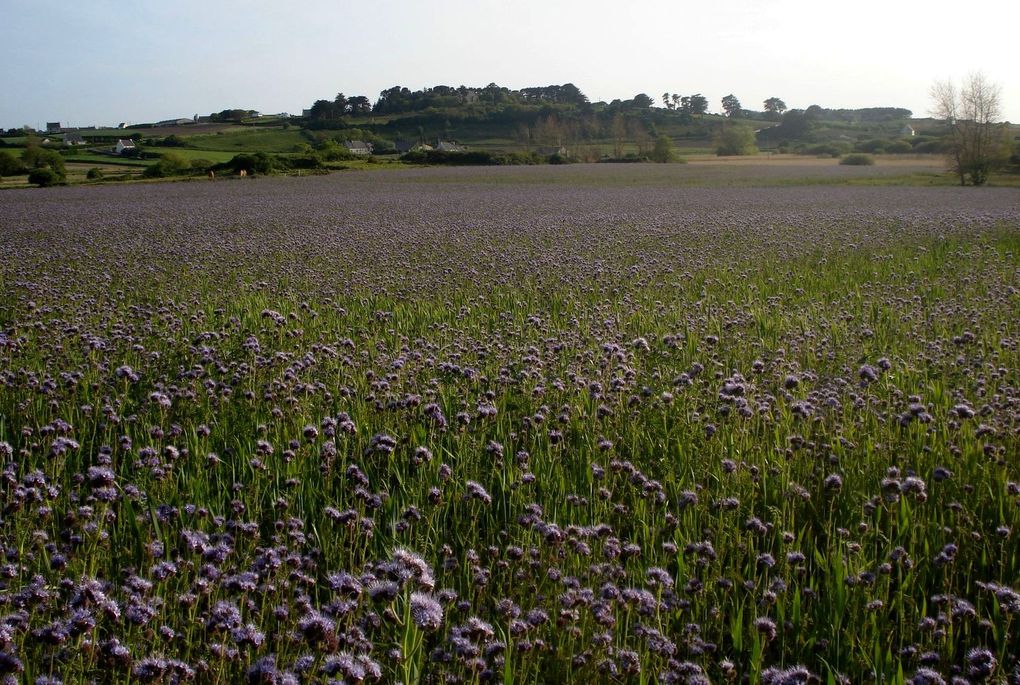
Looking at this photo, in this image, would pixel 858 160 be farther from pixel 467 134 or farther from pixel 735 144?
pixel 467 134

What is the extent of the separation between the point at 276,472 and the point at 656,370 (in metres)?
2.69

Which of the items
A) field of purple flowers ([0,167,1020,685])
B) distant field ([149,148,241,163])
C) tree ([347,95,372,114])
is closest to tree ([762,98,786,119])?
tree ([347,95,372,114])

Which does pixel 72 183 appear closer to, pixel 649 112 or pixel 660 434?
pixel 660 434

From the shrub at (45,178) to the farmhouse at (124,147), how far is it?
29944 mm

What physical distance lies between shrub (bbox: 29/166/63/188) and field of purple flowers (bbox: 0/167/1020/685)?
3969 cm

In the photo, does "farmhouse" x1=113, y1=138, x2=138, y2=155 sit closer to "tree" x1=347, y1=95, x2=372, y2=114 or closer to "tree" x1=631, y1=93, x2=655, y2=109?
"tree" x1=347, y1=95, x2=372, y2=114

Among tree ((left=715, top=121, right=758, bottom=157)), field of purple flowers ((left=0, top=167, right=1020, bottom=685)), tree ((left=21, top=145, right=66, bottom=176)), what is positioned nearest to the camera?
field of purple flowers ((left=0, top=167, right=1020, bottom=685))

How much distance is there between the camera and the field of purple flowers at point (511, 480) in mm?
2246

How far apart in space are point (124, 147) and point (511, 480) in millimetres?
82987

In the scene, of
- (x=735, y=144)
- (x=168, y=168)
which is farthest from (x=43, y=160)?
(x=735, y=144)

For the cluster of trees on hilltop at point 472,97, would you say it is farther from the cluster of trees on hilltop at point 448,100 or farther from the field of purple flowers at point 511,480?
the field of purple flowers at point 511,480

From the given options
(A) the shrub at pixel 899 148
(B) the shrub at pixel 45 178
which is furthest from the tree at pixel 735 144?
(B) the shrub at pixel 45 178

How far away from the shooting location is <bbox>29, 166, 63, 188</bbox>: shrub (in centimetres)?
4262

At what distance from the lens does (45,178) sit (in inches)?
1678
